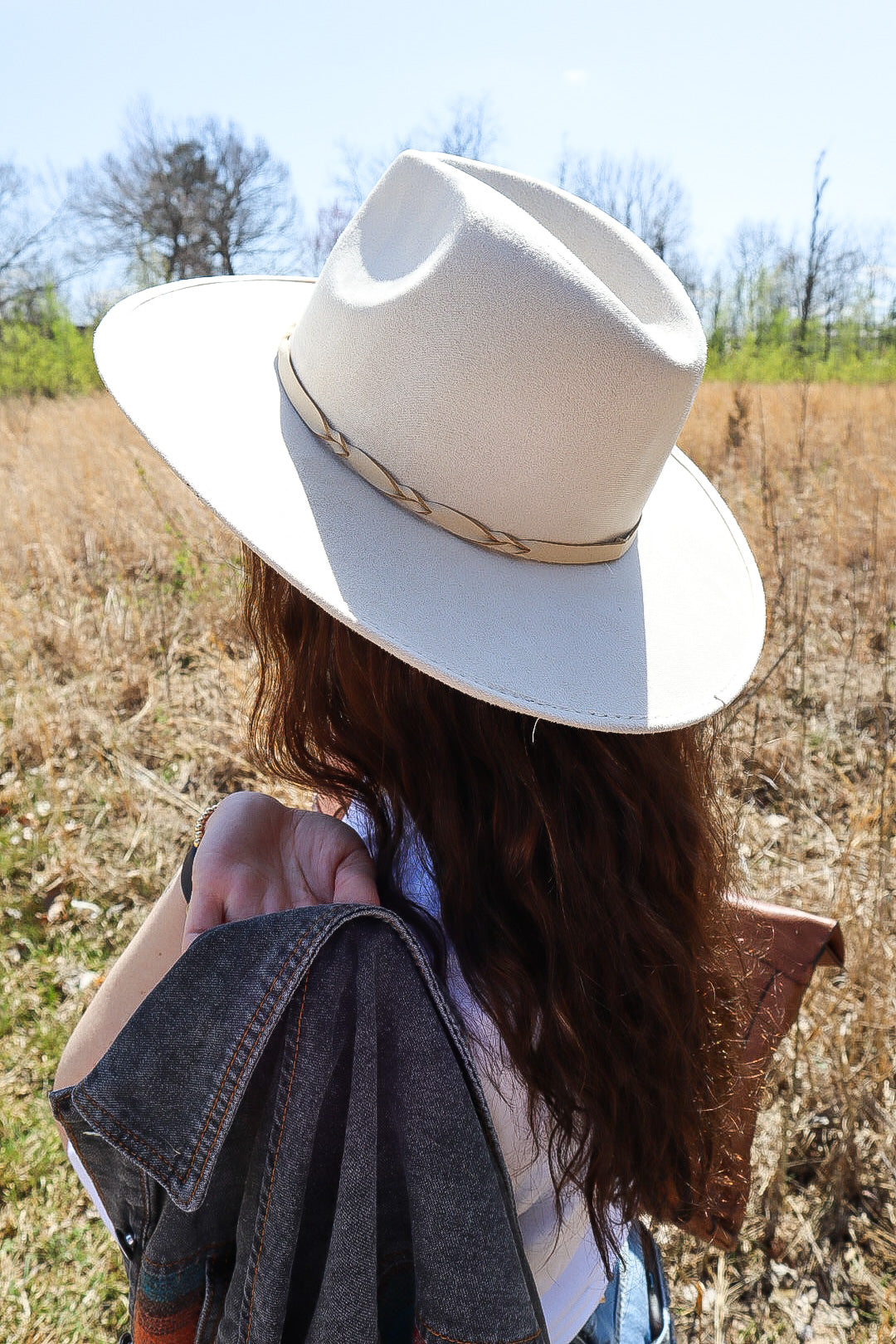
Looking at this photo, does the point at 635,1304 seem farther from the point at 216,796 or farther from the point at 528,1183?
the point at 216,796

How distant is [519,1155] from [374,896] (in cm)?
35

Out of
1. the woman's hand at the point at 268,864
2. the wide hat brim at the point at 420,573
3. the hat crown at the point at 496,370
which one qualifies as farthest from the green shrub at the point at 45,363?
the woman's hand at the point at 268,864

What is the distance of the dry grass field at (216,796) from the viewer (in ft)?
6.48

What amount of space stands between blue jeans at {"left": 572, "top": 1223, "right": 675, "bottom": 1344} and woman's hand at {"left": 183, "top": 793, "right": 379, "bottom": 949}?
89 cm

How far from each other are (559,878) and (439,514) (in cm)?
42

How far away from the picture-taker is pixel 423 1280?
0.76 metres

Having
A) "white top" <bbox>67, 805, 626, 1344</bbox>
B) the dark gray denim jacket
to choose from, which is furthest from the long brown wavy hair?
the dark gray denim jacket

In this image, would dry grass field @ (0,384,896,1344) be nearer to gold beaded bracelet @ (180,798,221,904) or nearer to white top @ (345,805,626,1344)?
white top @ (345,805,626,1344)

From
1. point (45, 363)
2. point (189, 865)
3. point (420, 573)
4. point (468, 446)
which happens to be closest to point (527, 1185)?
point (189, 865)

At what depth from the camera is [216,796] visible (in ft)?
11.1

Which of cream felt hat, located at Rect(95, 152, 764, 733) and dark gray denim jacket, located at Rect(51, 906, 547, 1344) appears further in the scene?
Result: cream felt hat, located at Rect(95, 152, 764, 733)

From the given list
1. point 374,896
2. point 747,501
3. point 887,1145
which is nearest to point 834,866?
point 887,1145

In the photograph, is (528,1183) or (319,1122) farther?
(528,1183)

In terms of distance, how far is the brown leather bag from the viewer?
4.32ft
